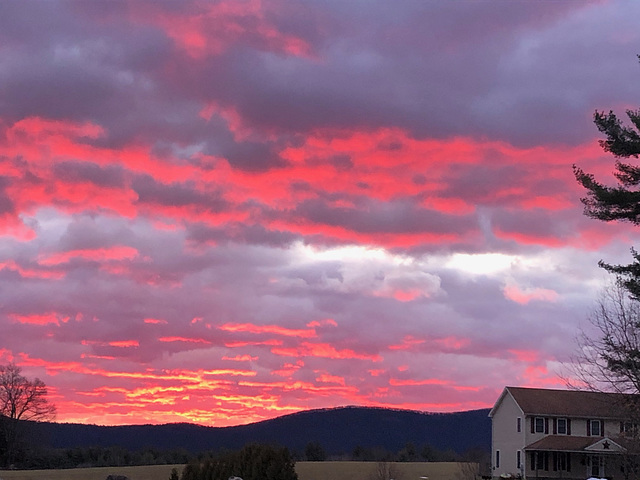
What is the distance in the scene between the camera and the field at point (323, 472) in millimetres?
73250

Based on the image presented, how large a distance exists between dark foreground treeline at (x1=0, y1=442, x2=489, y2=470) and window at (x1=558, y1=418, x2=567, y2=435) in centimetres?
1678

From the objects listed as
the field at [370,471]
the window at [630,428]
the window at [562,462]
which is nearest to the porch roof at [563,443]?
the window at [562,462]

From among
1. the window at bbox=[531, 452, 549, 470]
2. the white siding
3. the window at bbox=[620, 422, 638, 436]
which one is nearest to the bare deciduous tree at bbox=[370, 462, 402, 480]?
the white siding

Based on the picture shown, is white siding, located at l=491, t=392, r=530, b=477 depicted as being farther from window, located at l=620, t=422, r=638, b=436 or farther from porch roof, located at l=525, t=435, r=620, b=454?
window, located at l=620, t=422, r=638, b=436

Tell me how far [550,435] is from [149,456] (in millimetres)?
46135

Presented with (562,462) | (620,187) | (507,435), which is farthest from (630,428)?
(507,435)

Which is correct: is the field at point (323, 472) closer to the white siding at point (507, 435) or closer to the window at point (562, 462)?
the white siding at point (507, 435)

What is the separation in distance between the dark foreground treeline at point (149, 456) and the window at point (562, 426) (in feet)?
55.1

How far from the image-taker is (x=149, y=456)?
100 metres

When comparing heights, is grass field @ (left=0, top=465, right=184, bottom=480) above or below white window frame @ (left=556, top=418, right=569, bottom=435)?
below

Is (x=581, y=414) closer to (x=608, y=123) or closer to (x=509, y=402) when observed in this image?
(x=509, y=402)

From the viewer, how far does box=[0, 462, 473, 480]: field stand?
2884 inches

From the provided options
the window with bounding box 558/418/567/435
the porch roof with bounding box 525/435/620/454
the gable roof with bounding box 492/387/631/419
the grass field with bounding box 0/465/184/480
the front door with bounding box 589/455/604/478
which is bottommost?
the grass field with bounding box 0/465/184/480

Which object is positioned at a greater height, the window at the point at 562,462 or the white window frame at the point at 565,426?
the white window frame at the point at 565,426
